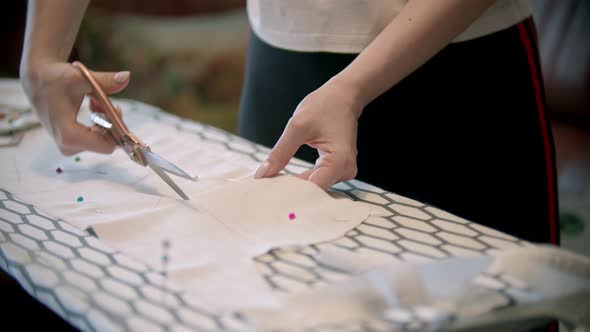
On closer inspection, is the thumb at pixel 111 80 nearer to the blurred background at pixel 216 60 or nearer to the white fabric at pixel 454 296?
the white fabric at pixel 454 296

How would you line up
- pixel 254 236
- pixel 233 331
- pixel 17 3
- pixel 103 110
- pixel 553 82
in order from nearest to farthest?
pixel 233 331, pixel 254 236, pixel 103 110, pixel 17 3, pixel 553 82

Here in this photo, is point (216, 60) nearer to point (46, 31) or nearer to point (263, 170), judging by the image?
point (46, 31)

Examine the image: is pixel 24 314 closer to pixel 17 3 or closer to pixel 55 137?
pixel 55 137

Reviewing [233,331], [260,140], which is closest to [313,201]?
[233,331]

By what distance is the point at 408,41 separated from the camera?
0.61m

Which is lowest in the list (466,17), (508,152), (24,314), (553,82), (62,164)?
(24,314)

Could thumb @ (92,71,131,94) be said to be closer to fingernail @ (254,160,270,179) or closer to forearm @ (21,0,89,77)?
forearm @ (21,0,89,77)

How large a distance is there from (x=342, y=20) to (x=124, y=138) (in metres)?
0.32

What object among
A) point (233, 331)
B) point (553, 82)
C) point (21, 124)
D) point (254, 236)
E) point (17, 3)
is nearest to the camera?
point (233, 331)

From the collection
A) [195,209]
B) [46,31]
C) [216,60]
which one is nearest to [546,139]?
[195,209]

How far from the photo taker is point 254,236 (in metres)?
0.52

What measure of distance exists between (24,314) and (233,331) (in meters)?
0.46

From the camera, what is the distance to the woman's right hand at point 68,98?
0.69 metres

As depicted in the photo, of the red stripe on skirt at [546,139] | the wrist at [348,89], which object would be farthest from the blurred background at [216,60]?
the wrist at [348,89]
